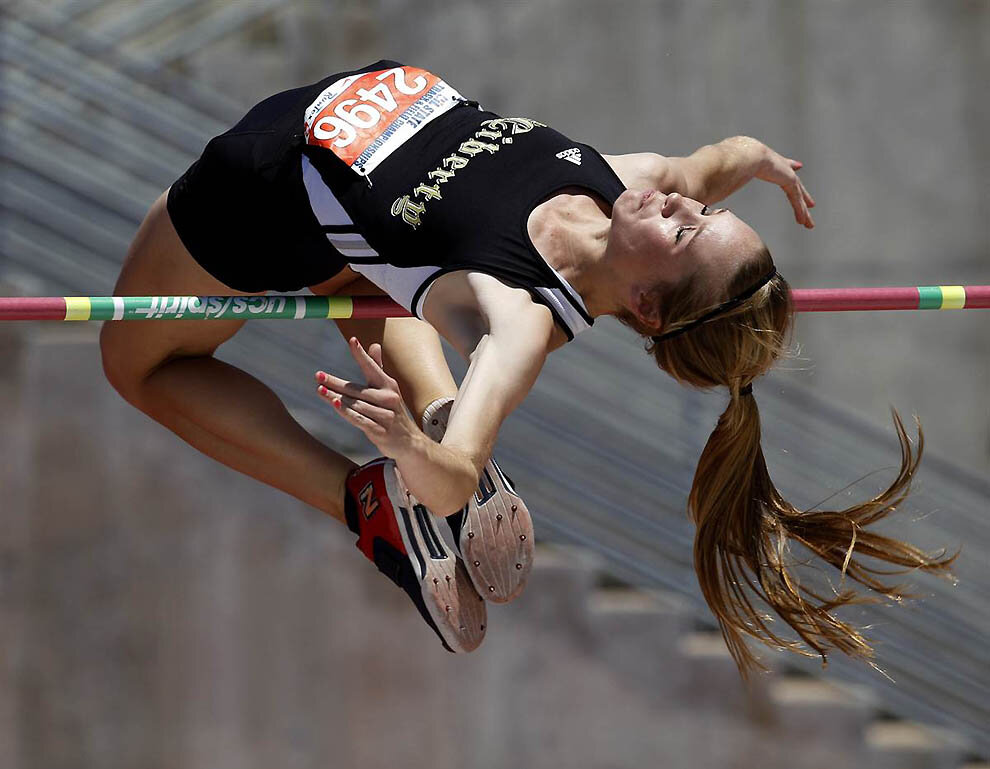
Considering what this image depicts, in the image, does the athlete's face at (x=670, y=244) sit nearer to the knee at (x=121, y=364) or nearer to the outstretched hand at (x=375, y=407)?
the outstretched hand at (x=375, y=407)

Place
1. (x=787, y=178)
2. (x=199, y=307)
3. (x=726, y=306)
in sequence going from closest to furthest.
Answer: (x=726, y=306), (x=199, y=307), (x=787, y=178)

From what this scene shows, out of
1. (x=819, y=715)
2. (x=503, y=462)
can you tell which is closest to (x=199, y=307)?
(x=503, y=462)

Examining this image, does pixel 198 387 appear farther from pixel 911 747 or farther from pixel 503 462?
pixel 911 747

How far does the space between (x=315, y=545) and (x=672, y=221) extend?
194cm

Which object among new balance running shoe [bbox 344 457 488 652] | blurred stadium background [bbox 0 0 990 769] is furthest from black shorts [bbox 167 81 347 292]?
blurred stadium background [bbox 0 0 990 769]

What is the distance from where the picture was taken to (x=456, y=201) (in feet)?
5.68

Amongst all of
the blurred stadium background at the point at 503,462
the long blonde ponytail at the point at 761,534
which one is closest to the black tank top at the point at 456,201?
the long blonde ponytail at the point at 761,534

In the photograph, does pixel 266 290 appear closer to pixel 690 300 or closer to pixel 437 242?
pixel 437 242

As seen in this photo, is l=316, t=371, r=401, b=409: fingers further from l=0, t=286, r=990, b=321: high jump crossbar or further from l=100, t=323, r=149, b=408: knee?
l=100, t=323, r=149, b=408: knee

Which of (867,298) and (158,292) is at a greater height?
(867,298)

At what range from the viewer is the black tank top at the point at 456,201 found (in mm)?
1697

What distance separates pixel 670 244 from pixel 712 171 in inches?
12.5

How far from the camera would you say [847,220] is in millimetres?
3947

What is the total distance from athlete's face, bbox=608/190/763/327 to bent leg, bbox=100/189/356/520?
53 centimetres
